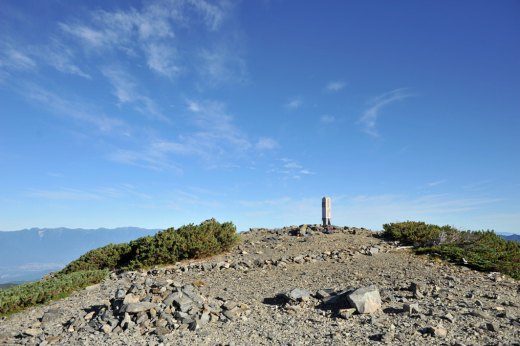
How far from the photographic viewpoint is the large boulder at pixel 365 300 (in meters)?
8.27

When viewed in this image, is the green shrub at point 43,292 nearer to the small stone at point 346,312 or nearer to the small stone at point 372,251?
the small stone at point 346,312

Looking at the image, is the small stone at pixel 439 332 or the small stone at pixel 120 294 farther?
the small stone at pixel 120 294

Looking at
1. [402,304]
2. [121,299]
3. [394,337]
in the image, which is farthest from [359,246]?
[121,299]

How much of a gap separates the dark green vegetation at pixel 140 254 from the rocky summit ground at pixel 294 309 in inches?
33.7

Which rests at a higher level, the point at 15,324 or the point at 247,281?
the point at 247,281

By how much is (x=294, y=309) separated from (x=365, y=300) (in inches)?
67.6

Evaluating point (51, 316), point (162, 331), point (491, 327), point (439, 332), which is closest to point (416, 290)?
point (491, 327)

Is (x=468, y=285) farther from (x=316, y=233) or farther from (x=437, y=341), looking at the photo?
(x=316, y=233)

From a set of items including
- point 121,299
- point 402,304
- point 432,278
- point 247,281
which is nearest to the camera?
point 402,304

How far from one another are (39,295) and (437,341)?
11849mm

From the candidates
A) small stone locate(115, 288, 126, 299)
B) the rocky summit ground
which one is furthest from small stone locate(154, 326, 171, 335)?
small stone locate(115, 288, 126, 299)

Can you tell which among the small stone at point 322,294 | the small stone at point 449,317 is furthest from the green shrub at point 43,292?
the small stone at point 449,317

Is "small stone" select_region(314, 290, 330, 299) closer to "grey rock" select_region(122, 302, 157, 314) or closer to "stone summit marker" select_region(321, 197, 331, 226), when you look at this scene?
"grey rock" select_region(122, 302, 157, 314)

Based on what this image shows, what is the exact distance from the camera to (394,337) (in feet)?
22.8
